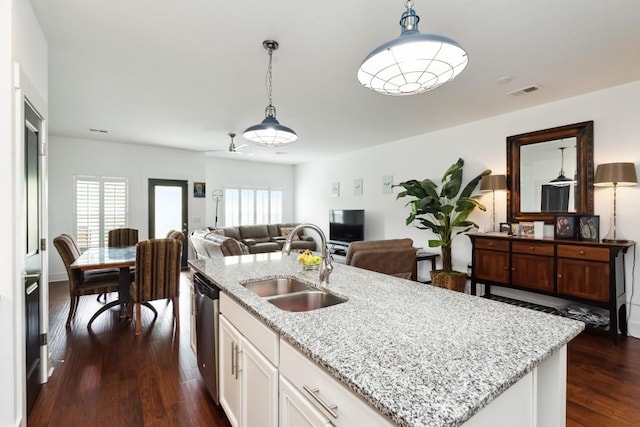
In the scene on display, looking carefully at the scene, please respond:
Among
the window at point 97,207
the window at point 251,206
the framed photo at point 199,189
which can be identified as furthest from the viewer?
the window at point 251,206

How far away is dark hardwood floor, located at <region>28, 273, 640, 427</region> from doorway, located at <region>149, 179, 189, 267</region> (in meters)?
3.34

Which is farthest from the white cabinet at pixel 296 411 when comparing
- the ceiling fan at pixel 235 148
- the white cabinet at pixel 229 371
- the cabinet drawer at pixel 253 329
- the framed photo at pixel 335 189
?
the framed photo at pixel 335 189

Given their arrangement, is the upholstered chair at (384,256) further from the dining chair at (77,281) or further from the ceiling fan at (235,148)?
the ceiling fan at (235,148)

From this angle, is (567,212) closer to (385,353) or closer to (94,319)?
(385,353)

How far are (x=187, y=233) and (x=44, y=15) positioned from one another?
210 inches

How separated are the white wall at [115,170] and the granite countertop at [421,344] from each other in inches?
228

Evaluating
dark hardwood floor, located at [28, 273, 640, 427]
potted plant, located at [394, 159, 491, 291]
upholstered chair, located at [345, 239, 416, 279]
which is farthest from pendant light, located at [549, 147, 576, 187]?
upholstered chair, located at [345, 239, 416, 279]

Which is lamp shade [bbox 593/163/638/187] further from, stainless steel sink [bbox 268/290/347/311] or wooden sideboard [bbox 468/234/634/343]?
stainless steel sink [bbox 268/290/347/311]

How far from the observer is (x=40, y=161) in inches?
92.3

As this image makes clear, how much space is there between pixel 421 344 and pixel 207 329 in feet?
5.24

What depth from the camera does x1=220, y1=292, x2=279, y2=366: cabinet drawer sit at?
52.6 inches

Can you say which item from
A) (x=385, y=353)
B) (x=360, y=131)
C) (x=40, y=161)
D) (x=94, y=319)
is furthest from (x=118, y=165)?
(x=385, y=353)

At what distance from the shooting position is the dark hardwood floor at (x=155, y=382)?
6.67 ft

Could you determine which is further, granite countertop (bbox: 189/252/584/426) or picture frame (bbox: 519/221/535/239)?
picture frame (bbox: 519/221/535/239)
